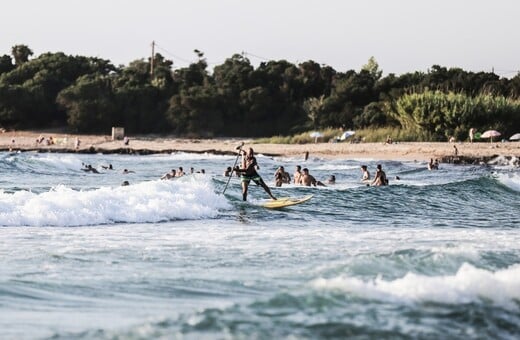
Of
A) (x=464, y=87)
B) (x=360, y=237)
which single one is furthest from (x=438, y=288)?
(x=464, y=87)

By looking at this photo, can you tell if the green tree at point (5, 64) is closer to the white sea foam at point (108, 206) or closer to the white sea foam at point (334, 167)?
the white sea foam at point (334, 167)

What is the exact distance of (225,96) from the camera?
76.1 meters

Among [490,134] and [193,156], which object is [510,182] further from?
[193,156]

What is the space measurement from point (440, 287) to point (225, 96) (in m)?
66.8

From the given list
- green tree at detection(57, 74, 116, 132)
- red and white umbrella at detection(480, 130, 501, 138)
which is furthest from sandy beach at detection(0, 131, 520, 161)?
green tree at detection(57, 74, 116, 132)

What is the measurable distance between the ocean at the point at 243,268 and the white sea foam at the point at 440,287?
2 centimetres

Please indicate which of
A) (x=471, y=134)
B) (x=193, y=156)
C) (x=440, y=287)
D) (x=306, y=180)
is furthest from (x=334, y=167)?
(x=440, y=287)

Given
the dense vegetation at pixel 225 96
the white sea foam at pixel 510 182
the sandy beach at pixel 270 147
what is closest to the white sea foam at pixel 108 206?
the white sea foam at pixel 510 182

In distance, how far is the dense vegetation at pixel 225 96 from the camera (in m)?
71.2

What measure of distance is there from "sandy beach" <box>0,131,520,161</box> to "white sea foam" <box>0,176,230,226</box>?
30689mm

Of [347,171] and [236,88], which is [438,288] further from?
[236,88]

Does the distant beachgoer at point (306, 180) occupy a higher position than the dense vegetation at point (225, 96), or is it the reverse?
the dense vegetation at point (225, 96)

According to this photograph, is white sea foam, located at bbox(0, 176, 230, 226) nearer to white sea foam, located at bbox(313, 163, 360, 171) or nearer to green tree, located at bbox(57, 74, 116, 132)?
white sea foam, located at bbox(313, 163, 360, 171)

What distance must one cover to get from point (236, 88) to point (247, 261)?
65045mm
